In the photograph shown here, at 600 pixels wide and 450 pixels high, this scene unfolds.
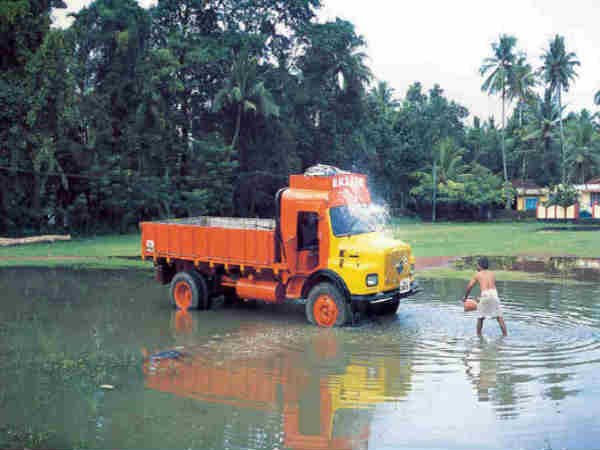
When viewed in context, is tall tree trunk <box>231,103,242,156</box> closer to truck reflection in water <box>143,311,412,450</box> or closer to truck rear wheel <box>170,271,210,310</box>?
truck rear wheel <box>170,271,210,310</box>

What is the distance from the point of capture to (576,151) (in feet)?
216

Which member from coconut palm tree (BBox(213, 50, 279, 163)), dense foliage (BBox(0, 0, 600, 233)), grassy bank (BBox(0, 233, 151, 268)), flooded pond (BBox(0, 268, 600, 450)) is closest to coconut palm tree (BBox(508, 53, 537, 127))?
dense foliage (BBox(0, 0, 600, 233))

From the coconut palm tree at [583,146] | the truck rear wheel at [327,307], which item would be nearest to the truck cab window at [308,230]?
the truck rear wheel at [327,307]

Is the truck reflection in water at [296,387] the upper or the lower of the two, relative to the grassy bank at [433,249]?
lower

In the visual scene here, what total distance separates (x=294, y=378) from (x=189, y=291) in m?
6.59

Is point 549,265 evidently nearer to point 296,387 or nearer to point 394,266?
point 394,266

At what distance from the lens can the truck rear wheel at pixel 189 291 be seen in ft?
50.6

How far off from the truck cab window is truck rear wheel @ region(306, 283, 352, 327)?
3.27 ft

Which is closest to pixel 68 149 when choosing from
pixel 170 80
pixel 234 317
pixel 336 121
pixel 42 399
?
pixel 170 80

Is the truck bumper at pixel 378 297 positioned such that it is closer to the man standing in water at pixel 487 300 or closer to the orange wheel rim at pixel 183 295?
the man standing in water at pixel 487 300

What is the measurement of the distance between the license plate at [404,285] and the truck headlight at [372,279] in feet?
2.62

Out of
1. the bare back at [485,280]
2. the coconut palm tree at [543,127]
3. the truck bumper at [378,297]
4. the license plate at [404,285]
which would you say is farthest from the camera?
the coconut palm tree at [543,127]

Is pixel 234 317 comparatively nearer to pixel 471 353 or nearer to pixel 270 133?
pixel 471 353

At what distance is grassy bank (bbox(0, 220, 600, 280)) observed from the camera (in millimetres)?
26000
